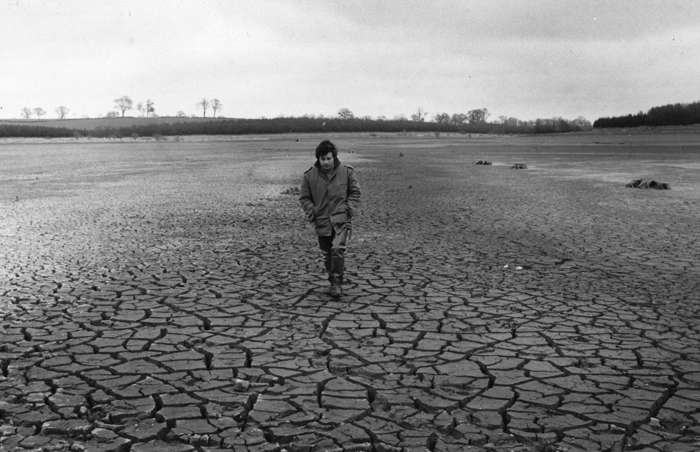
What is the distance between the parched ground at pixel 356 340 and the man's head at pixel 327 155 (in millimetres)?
1306

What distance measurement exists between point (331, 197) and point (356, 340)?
1.85m

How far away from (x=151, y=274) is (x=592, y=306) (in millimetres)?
4762

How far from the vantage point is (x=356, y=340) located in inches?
197

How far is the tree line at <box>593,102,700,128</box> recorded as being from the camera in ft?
295

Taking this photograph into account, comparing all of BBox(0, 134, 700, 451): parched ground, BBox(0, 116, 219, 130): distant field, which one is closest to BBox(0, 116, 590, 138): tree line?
BBox(0, 116, 219, 130): distant field

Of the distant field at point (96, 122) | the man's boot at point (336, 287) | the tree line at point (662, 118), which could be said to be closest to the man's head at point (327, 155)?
the man's boot at point (336, 287)

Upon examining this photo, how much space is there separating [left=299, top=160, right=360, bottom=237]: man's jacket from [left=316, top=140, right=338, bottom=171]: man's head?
10 cm

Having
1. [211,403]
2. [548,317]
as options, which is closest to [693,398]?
[548,317]

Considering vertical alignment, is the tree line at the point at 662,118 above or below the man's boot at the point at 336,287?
above

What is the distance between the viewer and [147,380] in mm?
4215

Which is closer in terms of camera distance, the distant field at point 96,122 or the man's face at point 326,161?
the man's face at point 326,161

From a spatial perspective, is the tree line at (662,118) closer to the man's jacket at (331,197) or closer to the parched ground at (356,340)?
the parched ground at (356,340)

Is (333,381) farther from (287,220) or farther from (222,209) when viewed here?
(222,209)

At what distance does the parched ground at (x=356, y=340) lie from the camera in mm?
3529
